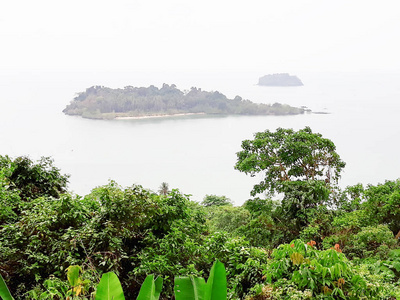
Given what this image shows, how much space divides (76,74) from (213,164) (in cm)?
6119

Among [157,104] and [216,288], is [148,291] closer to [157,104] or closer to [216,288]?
[216,288]

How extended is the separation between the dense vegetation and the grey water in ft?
105

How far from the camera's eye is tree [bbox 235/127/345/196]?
8.15 meters

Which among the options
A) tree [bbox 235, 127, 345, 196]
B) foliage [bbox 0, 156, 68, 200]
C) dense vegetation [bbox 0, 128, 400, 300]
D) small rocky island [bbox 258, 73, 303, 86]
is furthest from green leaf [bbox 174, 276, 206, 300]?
small rocky island [bbox 258, 73, 303, 86]

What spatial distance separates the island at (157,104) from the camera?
199ft

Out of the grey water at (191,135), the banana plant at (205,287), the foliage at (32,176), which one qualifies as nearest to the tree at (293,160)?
the foliage at (32,176)

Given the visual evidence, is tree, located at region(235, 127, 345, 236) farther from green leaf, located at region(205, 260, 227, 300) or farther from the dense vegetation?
green leaf, located at region(205, 260, 227, 300)

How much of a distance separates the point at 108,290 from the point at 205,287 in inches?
15.7

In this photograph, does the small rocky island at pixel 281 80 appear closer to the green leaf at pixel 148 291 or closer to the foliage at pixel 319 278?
the foliage at pixel 319 278

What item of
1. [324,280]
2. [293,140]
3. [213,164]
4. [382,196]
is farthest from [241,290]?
[213,164]

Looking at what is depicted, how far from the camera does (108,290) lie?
4.98 ft

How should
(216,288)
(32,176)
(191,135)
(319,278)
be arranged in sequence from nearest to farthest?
(216,288)
(319,278)
(32,176)
(191,135)

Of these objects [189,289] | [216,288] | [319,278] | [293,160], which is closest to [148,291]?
[189,289]

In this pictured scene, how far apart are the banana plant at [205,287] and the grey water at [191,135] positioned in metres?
→ 36.6
